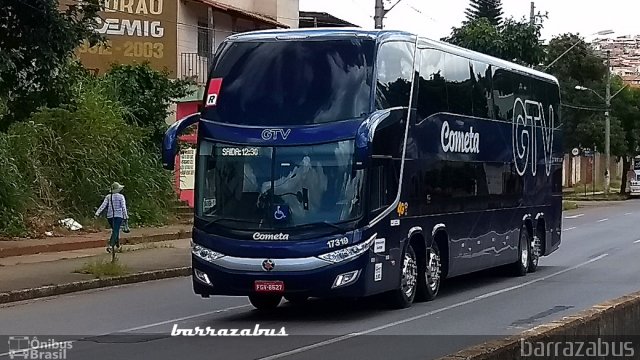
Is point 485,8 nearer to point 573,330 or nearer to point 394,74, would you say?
point 394,74

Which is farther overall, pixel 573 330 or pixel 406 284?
pixel 406 284

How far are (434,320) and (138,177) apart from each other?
1852 centimetres

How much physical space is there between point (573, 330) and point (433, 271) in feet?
28.9

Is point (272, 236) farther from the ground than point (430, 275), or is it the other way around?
point (272, 236)

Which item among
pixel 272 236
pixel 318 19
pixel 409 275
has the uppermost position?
pixel 318 19

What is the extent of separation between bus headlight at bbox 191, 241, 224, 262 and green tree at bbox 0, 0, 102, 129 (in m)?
6.00

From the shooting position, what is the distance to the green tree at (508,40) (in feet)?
155

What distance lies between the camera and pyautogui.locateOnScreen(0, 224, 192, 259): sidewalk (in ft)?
79.0

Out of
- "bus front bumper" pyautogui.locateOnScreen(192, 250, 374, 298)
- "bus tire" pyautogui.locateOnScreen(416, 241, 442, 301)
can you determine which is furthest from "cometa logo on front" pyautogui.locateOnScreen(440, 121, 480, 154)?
"bus front bumper" pyautogui.locateOnScreen(192, 250, 374, 298)

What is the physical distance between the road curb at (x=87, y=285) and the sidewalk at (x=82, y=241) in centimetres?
384

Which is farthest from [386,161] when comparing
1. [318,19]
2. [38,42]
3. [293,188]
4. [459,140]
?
[318,19]

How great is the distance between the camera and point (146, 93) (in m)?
33.7

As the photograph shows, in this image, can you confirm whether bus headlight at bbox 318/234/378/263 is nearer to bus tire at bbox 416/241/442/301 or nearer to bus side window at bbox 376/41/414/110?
bus side window at bbox 376/41/414/110

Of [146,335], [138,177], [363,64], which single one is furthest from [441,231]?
[138,177]
